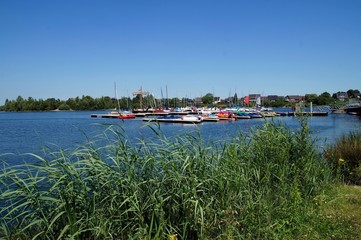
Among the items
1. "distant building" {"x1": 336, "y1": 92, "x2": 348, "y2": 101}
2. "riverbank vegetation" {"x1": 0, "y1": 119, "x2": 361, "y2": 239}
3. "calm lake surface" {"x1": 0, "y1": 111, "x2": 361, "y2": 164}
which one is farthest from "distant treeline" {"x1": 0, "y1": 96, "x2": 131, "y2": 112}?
"riverbank vegetation" {"x1": 0, "y1": 119, "x2": 361, "y2": 239}

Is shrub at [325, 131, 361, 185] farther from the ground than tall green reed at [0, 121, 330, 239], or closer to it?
closer to it

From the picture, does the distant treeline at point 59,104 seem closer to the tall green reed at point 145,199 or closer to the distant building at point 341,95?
the distant building at point 341,95

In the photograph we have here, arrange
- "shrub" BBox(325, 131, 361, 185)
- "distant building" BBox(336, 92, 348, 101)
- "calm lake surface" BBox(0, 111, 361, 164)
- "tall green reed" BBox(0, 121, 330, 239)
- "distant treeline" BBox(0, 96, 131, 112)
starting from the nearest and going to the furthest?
"tall green reed" BBox(0, 121, 330, 239)
"calm lake surface" BBox(0, 111, 361, 164)
"shrub" BBox(325, 131, 361, 185)
"distant treeline" BBox(0, 96, 131, 112)
"distant building" BBox(336, 92, 348, 101)

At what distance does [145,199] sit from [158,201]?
211 mm

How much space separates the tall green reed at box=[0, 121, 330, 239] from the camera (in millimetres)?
3537

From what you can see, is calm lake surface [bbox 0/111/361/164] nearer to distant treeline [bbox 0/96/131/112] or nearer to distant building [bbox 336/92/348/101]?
distant treeline [bbox 0/96/131/112]

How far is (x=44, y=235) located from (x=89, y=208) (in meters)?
0.57

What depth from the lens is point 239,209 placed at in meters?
4.11

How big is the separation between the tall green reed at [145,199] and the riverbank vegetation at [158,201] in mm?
13

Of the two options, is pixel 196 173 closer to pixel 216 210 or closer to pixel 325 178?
pixel 216 210

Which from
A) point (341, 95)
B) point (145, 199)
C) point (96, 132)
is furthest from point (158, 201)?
point (341, 95)

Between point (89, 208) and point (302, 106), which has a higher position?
point (302, 106)

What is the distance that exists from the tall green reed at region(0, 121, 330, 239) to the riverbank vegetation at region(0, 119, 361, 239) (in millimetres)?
13

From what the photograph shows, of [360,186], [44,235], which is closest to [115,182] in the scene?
[44,235]
